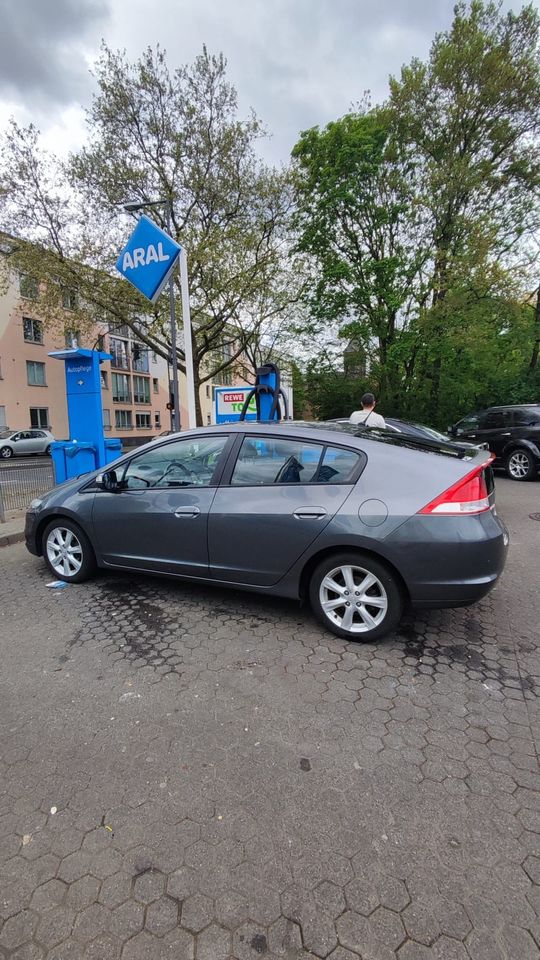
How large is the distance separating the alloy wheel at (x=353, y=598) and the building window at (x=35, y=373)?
111 feet

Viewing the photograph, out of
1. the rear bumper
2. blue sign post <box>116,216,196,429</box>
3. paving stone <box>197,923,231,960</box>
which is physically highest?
blue sign post <box>116,216,196,429</box>

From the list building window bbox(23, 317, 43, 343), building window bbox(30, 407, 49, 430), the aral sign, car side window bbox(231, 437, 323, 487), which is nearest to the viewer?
car side window bbox(231, 437, 323, 487)

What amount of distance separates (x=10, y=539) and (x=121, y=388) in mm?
36571

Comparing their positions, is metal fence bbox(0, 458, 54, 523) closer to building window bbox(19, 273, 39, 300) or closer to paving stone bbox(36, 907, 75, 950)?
paving stone bbox(36, 907, 75, 950)

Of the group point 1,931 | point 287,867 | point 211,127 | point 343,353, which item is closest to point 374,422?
point 287,867

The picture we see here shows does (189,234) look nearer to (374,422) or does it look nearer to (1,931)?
(374,422)

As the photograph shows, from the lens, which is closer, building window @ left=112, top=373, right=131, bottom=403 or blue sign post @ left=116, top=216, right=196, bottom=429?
blue sign post @ left=116, top=216, right=196, bottom=429

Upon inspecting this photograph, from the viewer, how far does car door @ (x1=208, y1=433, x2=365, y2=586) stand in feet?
10.5

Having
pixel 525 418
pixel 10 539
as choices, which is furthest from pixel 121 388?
pixel 10 539

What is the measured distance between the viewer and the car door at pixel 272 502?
3.20 m

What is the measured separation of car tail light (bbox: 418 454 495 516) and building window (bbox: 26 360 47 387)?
113 ft

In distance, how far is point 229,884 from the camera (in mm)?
1584

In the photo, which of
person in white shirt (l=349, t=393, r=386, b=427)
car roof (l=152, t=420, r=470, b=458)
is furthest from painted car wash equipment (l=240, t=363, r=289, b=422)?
car roof (l=152, t=420, r=470, b=458)

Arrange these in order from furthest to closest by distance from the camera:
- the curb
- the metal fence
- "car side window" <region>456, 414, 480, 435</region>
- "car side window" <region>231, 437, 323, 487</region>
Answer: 1. "car side window" <region>456, 414, 480, 435</region>
2. the metal fence
3. the curb
4. "car side window" <region>231, 437, 323, 487</region>
